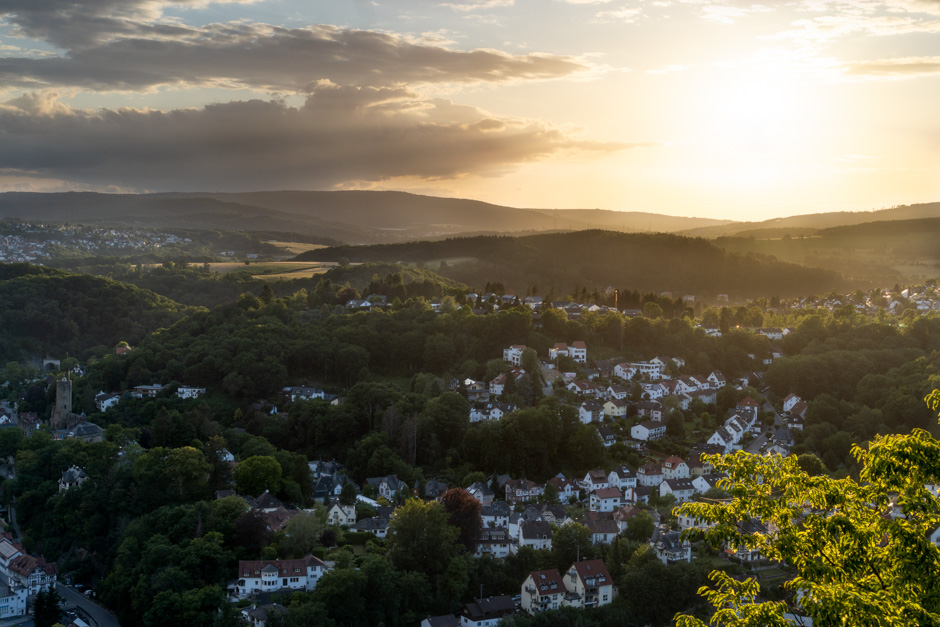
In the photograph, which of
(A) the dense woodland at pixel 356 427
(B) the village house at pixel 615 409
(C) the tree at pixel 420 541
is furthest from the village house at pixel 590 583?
(B) the village house at pixel 615 409

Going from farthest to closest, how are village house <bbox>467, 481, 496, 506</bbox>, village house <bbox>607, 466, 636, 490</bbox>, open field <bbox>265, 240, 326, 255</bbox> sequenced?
open field <bbox>265, 240, 326, 255</bbox> → village house <bbox>607, 466, 636, 490</bbox> → village house <bbox>467, 481, 496, 506</bbox>

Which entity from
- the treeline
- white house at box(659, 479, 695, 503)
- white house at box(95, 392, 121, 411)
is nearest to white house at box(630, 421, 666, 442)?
white house at box(659, 479, 695, 503)

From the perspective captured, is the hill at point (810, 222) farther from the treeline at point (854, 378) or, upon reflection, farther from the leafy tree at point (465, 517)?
the leafy tree at point (465, 517)

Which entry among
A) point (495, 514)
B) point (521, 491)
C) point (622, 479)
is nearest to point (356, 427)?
point (521, 491)

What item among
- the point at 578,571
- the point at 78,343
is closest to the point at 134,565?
the point at 578,571

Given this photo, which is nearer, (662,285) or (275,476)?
(275,476)

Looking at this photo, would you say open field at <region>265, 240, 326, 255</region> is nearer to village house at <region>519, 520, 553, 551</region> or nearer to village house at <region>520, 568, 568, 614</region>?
village house at <region>519, 520, 553, 551</region>

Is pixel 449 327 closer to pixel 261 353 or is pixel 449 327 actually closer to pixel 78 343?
pixel 261 353
